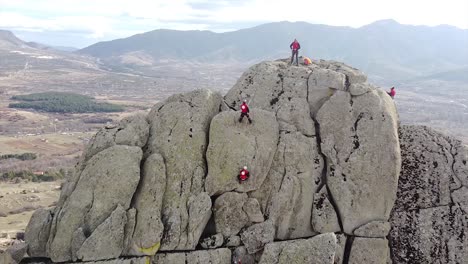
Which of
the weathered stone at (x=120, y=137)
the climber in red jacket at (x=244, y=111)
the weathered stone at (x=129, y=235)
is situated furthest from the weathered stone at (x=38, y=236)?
the climber in red jacket at (x=244, y=111)

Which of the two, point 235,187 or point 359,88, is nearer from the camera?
→ point 235,187

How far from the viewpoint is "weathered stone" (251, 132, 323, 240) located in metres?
27.0

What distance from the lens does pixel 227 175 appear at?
27.3 metres

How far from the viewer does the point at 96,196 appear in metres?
26.2

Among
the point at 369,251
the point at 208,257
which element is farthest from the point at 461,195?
the point at 208,257

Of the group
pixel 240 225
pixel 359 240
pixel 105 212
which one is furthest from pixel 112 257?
pixel 359 240

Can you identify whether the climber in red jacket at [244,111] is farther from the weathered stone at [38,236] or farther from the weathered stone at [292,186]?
the weathered stone at [38,236]

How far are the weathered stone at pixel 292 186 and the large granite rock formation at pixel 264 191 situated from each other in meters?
0.07

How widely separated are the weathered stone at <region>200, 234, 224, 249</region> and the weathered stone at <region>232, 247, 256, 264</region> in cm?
111

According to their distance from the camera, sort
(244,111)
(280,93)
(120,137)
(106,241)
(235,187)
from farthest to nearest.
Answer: (280,93) → (120,137) → (244,111) → (235,187) → (106,241)

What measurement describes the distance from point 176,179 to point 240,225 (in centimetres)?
517

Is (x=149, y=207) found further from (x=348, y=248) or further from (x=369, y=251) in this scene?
(x=369, y=251)

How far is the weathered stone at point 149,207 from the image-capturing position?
83.2 ft

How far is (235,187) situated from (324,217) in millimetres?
6135
